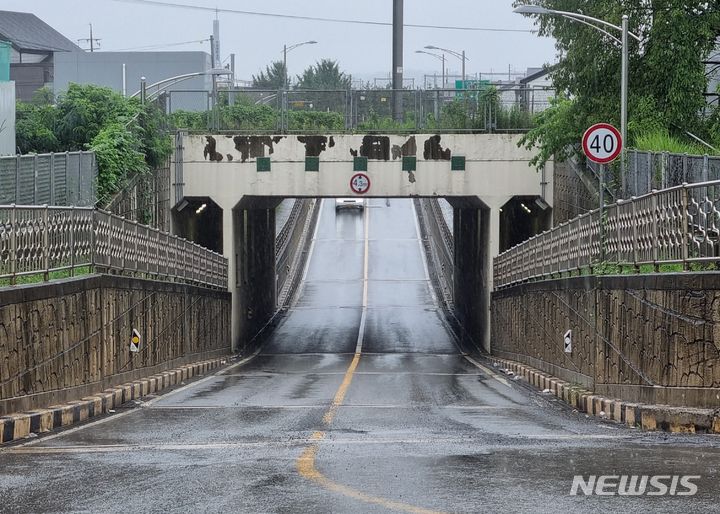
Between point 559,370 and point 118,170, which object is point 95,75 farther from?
point 559,370

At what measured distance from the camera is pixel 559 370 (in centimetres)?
2294

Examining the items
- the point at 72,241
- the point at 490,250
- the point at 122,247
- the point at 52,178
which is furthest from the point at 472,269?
the point at 72,241

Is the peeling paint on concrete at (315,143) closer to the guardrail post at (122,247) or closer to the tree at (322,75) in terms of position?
the guardrail post at (122,247)

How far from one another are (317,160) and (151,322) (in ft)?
54.8

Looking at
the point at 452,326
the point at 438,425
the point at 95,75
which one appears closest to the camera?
the point at 438,425

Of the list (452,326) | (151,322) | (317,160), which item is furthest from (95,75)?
(151,322)

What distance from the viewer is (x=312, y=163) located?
40719 mm

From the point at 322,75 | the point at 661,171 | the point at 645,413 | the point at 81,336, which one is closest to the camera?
the point at 645,413

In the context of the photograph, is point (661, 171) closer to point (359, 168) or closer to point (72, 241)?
point (72, 241)

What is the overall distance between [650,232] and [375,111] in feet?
83.4

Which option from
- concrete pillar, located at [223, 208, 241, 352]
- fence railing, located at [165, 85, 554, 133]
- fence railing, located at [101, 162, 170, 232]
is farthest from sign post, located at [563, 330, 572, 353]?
concrete pillar, located at [223, 208, 241, 352]

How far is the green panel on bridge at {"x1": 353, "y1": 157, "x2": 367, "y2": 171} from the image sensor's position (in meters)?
40.8

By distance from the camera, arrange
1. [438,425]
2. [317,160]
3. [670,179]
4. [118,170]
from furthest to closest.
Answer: [317,160] < [118,170] < [670,179] < [438,425]

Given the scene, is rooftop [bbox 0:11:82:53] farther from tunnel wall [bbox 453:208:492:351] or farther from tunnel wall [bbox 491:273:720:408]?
tunnel wall [bbox 491:273:720:408]
